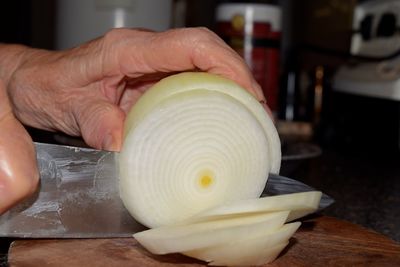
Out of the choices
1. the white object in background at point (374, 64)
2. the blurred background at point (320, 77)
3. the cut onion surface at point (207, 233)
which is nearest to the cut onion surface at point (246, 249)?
the cut onion surface at point (207, 233)

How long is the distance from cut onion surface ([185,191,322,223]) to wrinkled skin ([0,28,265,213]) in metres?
0.17

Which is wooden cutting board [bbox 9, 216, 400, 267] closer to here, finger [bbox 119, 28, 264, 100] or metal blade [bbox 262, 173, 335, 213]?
metal blade [bbox 262, 173, 335, 213]

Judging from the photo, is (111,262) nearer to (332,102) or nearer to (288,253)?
(288,253)

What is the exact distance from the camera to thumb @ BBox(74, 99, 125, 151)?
2.39 ft

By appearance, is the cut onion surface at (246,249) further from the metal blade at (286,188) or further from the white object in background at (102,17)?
the white object in background at (102,17)

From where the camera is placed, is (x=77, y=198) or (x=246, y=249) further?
(x=77, y=198)

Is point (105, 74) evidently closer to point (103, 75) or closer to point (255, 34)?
point (103, 75)

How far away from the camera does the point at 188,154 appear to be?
633 millimetres

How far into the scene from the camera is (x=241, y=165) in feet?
2.13

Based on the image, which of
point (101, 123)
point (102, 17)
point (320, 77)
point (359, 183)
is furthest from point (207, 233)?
point (320, 77)

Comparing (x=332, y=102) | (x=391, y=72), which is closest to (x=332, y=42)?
(x=332, y=102)

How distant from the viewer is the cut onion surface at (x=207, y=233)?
1.88 feet

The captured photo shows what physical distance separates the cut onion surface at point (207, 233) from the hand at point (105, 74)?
160mm

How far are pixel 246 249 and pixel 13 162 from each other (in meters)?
0.23
